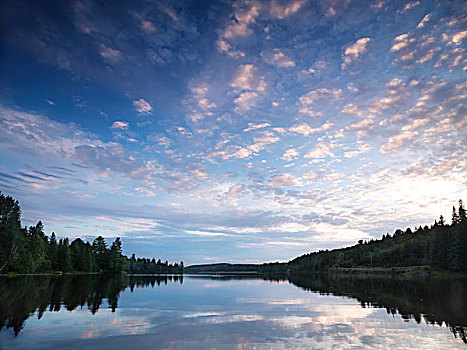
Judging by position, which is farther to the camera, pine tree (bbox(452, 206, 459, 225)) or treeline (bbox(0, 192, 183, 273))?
pine tree (bbox(452, 206, 459, 225))

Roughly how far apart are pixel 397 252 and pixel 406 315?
176 meters

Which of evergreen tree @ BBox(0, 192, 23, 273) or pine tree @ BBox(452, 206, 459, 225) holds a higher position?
pine tree @ BBox(452, 206, 459, 225)

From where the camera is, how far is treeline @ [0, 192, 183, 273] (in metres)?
80.2

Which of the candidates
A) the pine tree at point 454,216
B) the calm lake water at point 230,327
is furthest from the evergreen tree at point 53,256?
the pine tree at point 454,216

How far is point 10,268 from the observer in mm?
91625

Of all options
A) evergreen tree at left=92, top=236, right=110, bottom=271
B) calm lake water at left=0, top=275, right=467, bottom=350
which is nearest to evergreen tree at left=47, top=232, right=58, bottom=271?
evergreen tree at left=92, top=236, right=110, bottom=271

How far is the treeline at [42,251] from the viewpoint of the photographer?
80.2m

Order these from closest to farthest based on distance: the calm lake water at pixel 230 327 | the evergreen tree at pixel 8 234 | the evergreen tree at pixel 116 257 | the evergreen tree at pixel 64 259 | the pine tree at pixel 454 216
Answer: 1. the calm lake water at pixel 230 327
2. the evergreen tree at pixel 8 234
3. the pine tree at pixel 454 216
4. the evergreen tree at pixel 64 259
5. the evergreen tree at pixel 116 257

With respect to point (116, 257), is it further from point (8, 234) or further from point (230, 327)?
point (230, 327)

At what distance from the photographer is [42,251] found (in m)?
106

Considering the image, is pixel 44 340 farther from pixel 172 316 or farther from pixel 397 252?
pixel 397 252

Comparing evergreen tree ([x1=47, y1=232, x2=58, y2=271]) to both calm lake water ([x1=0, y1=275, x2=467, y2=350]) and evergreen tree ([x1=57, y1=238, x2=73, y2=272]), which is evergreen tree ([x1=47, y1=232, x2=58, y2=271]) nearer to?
evergreen tree ([x1=57, y1=238, x2=73, y2=272])

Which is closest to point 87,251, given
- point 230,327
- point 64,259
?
point 64,259

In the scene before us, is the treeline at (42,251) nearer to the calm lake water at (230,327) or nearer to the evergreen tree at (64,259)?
the evergreen tree at (64,259)
